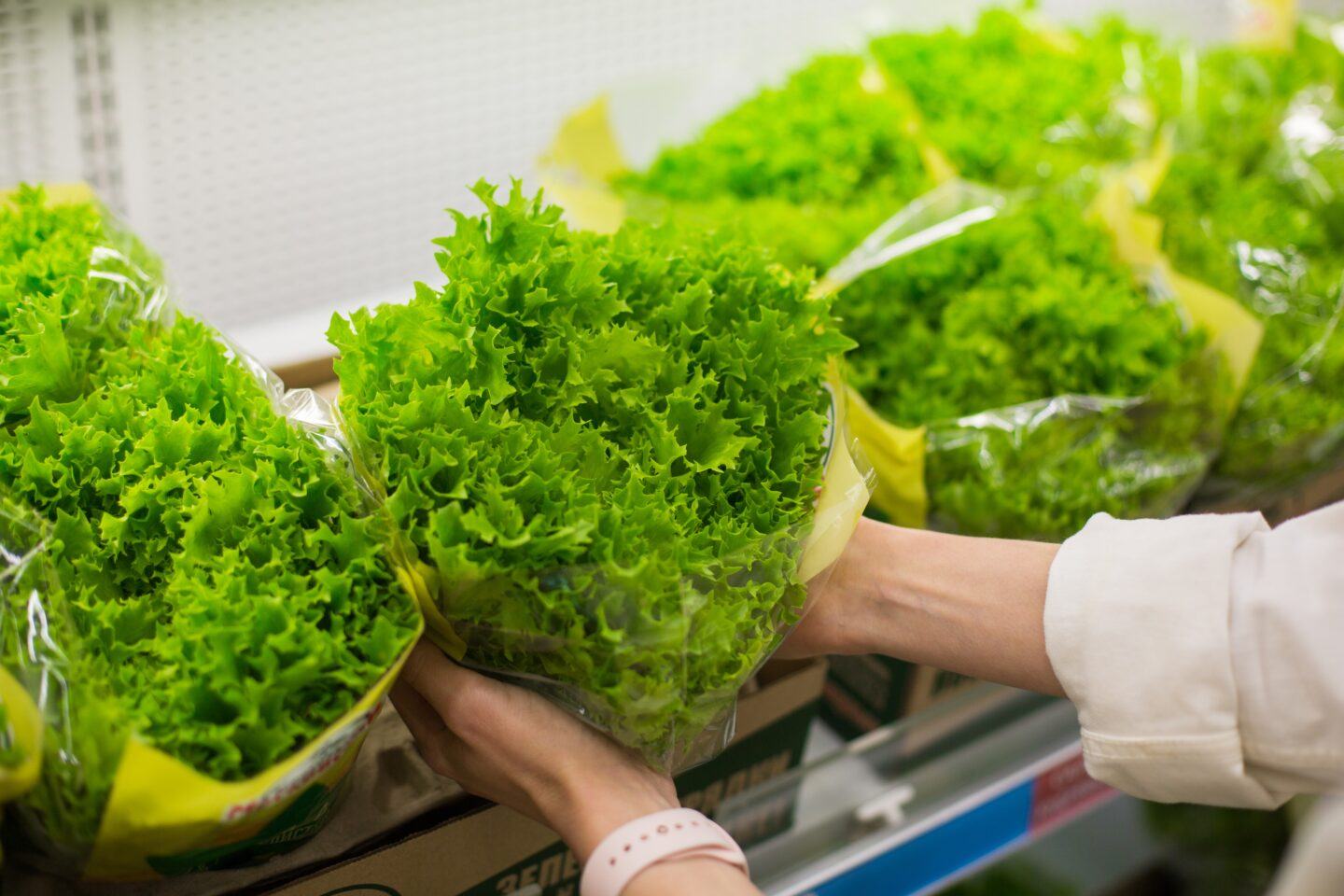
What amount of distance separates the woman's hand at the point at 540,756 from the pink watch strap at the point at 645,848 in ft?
0.04

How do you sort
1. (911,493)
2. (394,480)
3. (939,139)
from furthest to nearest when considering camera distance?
(939,139) → (911,493) → (394,480)

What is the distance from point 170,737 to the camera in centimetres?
77

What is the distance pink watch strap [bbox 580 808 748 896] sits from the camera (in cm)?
88

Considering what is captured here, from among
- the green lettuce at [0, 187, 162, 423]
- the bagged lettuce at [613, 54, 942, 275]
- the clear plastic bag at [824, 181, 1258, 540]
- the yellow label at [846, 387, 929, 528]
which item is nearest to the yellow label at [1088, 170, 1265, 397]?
the clear plastic bag at [824, 181, 1258, 540]

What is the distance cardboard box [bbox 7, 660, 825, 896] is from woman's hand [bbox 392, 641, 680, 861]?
4.5 inches

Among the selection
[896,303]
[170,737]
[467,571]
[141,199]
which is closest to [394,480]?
[467,571]

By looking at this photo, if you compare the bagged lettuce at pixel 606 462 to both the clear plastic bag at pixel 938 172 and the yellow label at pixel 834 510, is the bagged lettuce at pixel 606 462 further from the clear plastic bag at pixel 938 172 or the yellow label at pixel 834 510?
the clear plastic bag at pixel 938 172

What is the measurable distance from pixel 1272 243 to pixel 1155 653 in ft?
3.49

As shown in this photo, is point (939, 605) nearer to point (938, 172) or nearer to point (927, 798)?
point (927, 798)

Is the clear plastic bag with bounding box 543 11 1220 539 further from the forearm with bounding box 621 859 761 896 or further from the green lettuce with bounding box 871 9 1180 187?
the forearm with bounding box 621 859 761 896

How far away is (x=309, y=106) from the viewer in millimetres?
1924

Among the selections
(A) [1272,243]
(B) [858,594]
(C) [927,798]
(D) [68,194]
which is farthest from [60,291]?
(A) [1272,243]

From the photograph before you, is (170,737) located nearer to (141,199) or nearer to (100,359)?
(100,359)

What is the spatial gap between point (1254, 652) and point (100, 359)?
109 centimetres
